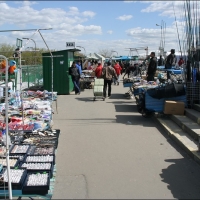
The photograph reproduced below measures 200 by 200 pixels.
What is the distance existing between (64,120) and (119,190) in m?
5.66

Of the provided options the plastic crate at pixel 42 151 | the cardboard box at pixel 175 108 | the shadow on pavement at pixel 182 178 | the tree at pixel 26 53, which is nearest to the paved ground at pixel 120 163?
the shadow on pavement at pixel 182 178

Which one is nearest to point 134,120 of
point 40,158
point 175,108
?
point 175,108

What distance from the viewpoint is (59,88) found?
660 inches

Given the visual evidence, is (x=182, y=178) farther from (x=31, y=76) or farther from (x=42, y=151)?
(x=31, y=76)

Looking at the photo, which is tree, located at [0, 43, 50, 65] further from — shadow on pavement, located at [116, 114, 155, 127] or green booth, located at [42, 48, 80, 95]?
shadow on pavement, located at [116, 114, 155, 127]

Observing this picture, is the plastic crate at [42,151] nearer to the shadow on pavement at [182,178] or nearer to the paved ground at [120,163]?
the paved ground at [120,163]

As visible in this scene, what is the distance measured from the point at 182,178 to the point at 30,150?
9.06 ft

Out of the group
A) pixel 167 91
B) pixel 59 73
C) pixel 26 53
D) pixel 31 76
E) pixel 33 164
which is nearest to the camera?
pixel 33 164

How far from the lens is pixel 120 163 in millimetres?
5734

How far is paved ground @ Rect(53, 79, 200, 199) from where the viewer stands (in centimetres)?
454

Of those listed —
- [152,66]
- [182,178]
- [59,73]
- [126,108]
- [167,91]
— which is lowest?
[182,178]

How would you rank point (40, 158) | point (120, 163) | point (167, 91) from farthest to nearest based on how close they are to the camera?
point (167, 91), point (120, 163), point (40, 158)

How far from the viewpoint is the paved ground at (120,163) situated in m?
4.54

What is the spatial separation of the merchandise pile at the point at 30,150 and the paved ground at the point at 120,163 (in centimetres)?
27
